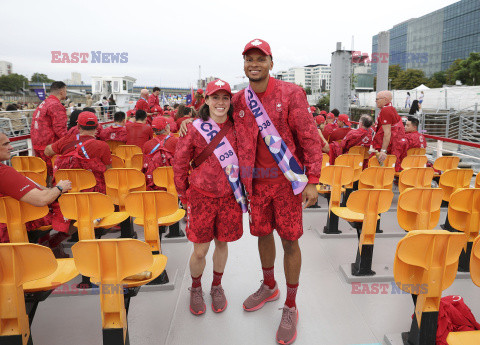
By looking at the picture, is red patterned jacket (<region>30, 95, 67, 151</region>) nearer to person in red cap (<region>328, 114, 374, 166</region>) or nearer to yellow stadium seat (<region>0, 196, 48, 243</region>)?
yellow stadium seat (<region>0, 196, 48, 243</region>)

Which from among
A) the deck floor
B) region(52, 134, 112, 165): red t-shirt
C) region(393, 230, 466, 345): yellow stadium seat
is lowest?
the deck floor

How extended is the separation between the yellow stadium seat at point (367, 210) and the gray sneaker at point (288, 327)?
984 millimetres

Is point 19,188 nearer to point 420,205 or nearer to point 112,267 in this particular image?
point 112,267

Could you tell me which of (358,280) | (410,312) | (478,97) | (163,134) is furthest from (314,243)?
(478,97)

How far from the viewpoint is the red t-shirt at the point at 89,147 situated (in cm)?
366

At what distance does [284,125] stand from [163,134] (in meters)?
2.83

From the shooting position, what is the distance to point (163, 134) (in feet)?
15.7

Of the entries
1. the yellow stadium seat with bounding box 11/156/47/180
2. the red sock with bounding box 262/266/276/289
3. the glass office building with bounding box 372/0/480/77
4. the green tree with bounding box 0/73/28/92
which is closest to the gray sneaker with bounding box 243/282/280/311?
the red sock with bounding box 262/266/276/289

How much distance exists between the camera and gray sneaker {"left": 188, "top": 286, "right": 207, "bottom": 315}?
103 inches

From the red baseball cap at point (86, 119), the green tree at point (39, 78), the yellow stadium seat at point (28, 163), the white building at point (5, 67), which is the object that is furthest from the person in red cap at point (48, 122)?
the white building at point (5, 67)

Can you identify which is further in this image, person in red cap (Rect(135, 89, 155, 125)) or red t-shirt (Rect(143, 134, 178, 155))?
person in red cap (Rect(135, 89, 155, 125))

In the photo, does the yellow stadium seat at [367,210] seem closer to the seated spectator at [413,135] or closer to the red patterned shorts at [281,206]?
the red patterned shorts at [281,206]

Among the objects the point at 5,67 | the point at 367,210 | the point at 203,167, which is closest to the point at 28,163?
the point at 203,167

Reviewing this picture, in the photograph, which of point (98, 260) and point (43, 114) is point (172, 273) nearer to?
point (98, 260)
